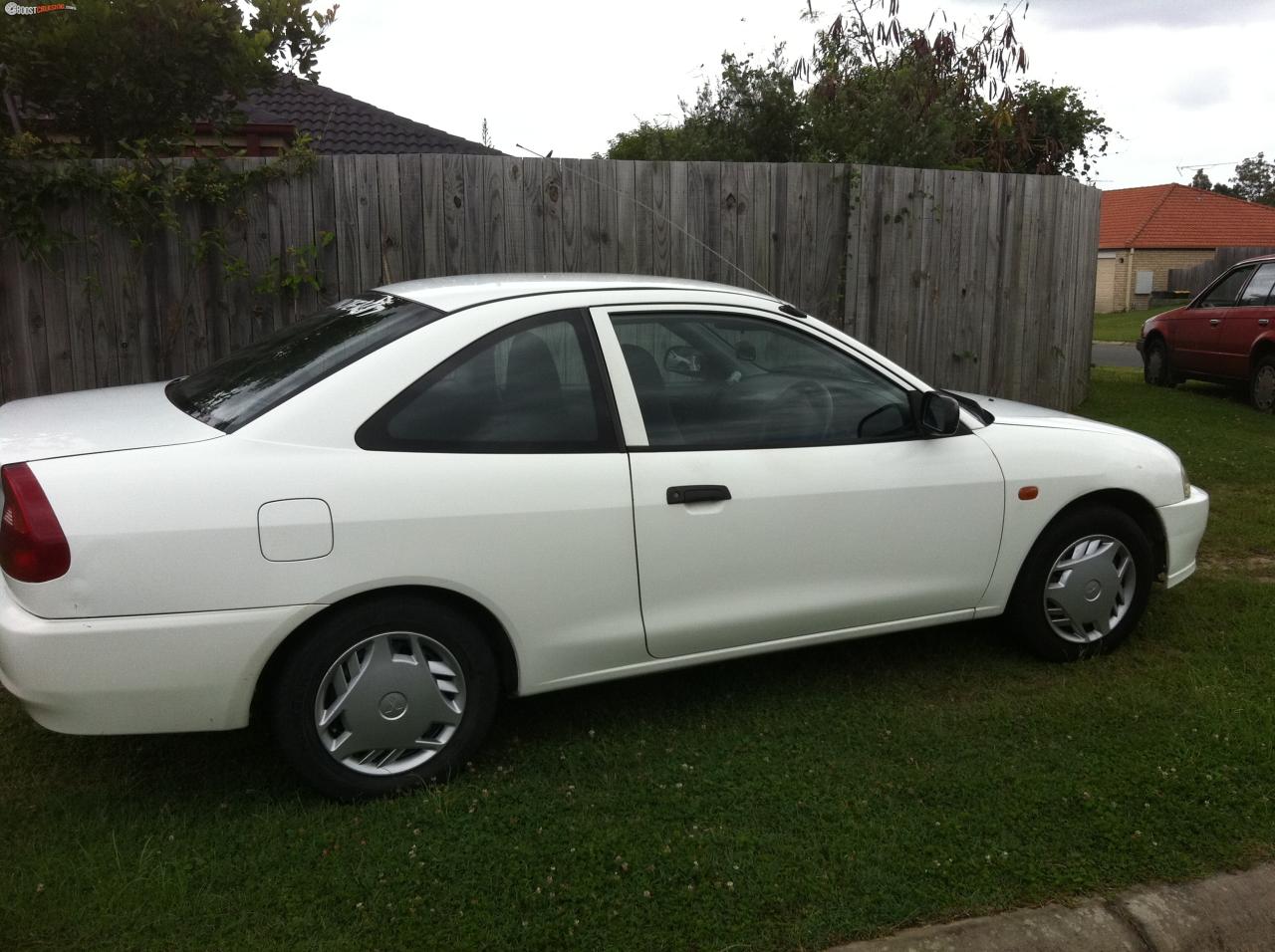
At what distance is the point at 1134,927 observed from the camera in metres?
3.07

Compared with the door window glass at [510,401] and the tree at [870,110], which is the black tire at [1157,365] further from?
the door window glass at [510,401]

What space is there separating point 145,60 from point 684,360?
13.3 ft

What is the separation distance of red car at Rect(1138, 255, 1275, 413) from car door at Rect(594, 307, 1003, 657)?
28.4 ft

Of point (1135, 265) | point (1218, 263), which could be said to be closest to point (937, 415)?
point (1218, 263)

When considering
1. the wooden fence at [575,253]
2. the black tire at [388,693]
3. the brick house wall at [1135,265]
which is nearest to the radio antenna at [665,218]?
the wooden fence at [575,253]

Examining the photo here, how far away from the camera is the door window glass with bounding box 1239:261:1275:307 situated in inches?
465

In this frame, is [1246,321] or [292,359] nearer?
[292,359]

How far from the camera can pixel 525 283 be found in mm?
3971

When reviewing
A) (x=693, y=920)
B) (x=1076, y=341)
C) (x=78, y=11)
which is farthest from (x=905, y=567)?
(x=1076, y=341)

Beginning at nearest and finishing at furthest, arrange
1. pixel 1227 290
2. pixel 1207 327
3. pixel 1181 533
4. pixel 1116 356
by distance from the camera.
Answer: pixel 1181 533, pixel 1207 327, pixel 1227 290, pixel 1116 356

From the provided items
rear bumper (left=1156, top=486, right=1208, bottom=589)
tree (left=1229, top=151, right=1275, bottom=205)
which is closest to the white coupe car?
rear bumper (left=1156, top=486, right=1208, bottom=589)

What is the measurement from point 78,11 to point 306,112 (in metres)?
9.35

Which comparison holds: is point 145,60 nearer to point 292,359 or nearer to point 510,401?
point 292,359

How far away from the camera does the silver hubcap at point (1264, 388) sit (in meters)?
11.3
